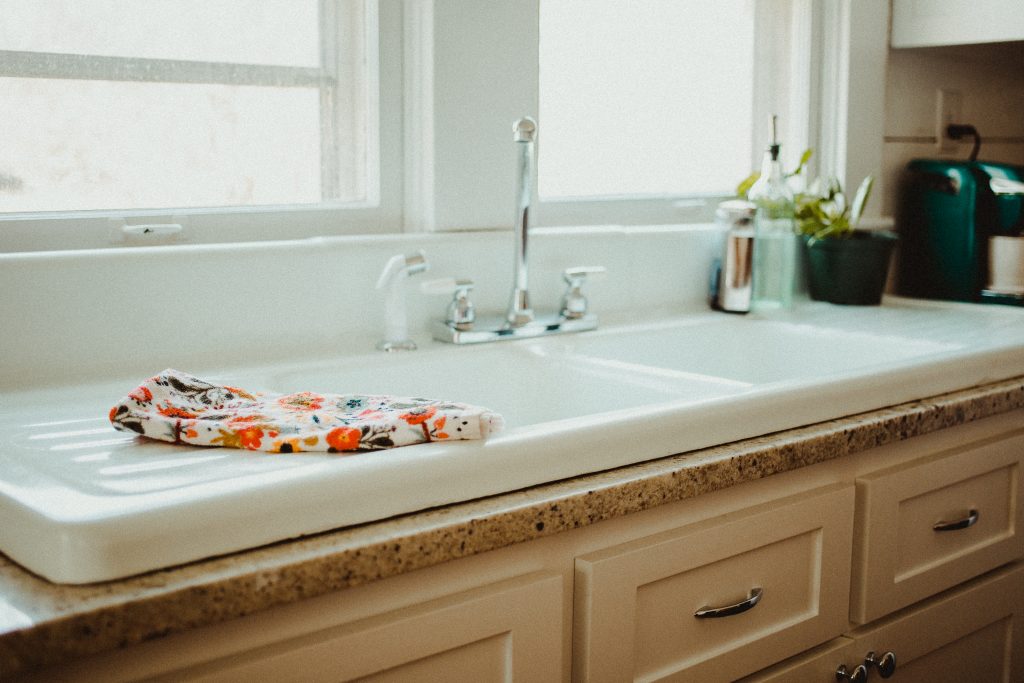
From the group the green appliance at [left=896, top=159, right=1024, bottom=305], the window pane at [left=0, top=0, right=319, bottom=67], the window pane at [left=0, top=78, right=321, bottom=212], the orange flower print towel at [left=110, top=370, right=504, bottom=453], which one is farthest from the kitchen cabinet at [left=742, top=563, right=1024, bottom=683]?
the window pane at [left=0, top=0, right=319, bottom=67]

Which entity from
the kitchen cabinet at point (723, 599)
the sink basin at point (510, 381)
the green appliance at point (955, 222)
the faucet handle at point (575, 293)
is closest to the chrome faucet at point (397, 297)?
the sink basin at point (510, 381)

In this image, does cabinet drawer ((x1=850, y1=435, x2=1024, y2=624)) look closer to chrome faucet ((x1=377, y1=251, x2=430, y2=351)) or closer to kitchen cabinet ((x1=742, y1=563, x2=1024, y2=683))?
kitchen cabinet ((x1=742, y1=563, x2=1024, y2=683))

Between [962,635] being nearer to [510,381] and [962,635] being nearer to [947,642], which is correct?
[947,642]

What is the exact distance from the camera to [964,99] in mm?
2387

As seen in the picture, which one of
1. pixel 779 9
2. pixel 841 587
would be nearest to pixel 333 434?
pixel 841 587

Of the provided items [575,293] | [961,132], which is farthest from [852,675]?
[961,132]

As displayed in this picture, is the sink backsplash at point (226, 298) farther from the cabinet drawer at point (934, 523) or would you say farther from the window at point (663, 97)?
the cabinet drawer at point (934, 523)

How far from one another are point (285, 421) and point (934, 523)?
33.0 inches

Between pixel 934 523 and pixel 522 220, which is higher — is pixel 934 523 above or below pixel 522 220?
below

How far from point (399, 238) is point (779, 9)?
106 cm

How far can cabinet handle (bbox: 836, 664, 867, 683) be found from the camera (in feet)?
4.12

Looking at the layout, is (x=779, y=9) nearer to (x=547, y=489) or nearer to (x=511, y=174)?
(x=511, y=174)

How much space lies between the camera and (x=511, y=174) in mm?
1673

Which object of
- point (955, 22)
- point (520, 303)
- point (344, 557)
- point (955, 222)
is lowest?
point (344, 557)
